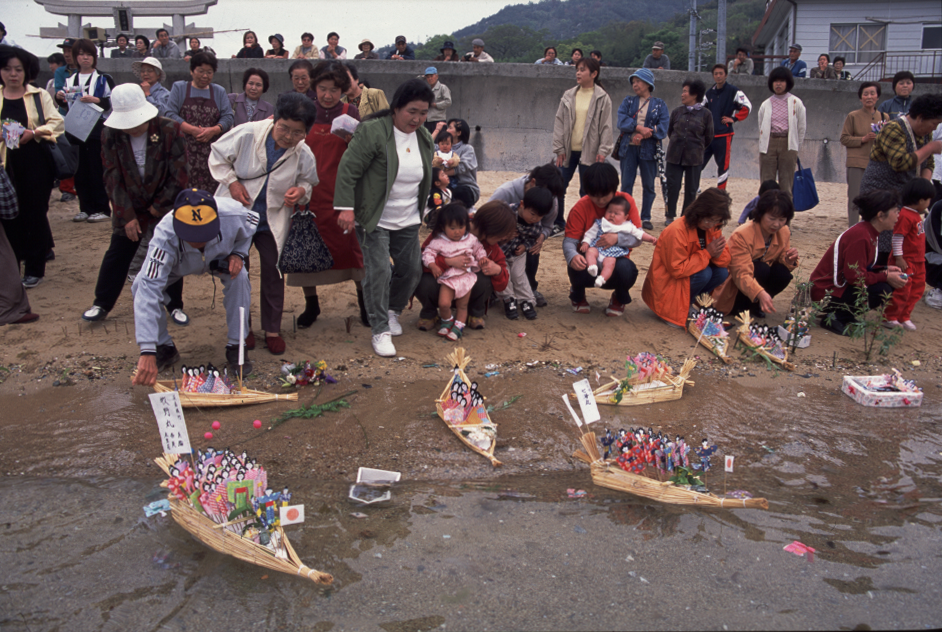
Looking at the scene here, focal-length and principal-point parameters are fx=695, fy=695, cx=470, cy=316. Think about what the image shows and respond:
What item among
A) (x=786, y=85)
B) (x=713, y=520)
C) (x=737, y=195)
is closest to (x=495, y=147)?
(x=737, y=195)

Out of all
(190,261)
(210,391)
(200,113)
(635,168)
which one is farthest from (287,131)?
(635,168)

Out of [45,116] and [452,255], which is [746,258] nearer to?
[452,255]

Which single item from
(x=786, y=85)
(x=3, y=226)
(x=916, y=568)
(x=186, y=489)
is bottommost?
(x=916, y=568)

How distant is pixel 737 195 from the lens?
10.4 meters

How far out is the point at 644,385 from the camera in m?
4.30

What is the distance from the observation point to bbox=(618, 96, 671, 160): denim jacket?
7.73 m

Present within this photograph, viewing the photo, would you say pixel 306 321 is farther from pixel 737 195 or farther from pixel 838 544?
pixel 737 195

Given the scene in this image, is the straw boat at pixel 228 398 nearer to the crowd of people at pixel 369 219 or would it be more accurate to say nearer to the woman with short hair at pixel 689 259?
the crowd of people at pixel 369 219

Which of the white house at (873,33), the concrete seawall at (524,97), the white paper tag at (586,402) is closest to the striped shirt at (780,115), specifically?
the concrete seawall at (524,97)

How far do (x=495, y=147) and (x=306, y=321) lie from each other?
7151mm

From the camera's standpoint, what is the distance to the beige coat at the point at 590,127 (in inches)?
282

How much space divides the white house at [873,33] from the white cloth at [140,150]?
23.5m

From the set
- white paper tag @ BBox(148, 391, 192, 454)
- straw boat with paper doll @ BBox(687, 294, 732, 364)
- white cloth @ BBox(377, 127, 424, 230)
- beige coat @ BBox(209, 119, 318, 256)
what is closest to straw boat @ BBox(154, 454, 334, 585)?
white paper tag @ BBox(148, 391, 192, 454)

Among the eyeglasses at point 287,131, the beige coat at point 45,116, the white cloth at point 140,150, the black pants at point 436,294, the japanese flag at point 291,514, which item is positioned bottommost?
the japanese flag at point 291,514
